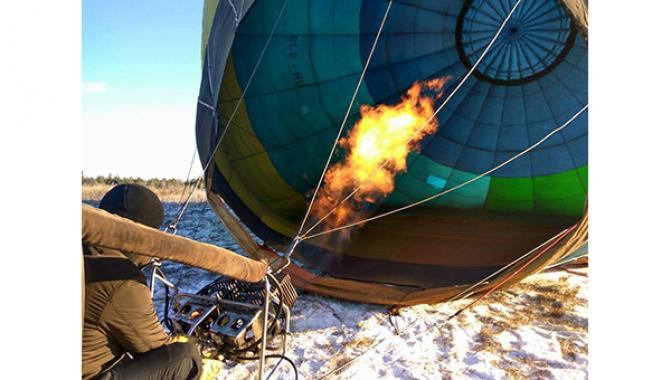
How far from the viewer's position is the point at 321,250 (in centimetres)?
398

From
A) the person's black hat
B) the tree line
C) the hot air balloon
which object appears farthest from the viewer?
the tree line

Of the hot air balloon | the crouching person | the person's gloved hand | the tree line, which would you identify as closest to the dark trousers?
the crouching person

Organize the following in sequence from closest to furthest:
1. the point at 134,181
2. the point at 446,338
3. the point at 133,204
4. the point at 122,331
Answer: the point at 122,331, the point at 133,204, the point at 446,338, the point at 134,181

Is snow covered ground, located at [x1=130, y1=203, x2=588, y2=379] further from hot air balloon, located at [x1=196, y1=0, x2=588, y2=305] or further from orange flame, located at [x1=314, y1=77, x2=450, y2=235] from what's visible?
orange flame, located at [x1=314, y1=77, x2=450, y2=235]

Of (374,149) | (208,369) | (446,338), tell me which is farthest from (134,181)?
(208,369)

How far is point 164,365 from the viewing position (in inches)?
65.3

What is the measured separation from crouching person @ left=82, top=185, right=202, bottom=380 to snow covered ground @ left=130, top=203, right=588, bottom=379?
1.06 m

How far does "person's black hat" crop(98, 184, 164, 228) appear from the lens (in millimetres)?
1979

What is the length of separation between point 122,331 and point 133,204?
2.04ft

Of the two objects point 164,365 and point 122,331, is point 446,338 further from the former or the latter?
point 122,331

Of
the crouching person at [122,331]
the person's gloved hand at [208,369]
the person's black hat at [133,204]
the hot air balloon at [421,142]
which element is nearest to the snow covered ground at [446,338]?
the hot air balloon at [421,142]
